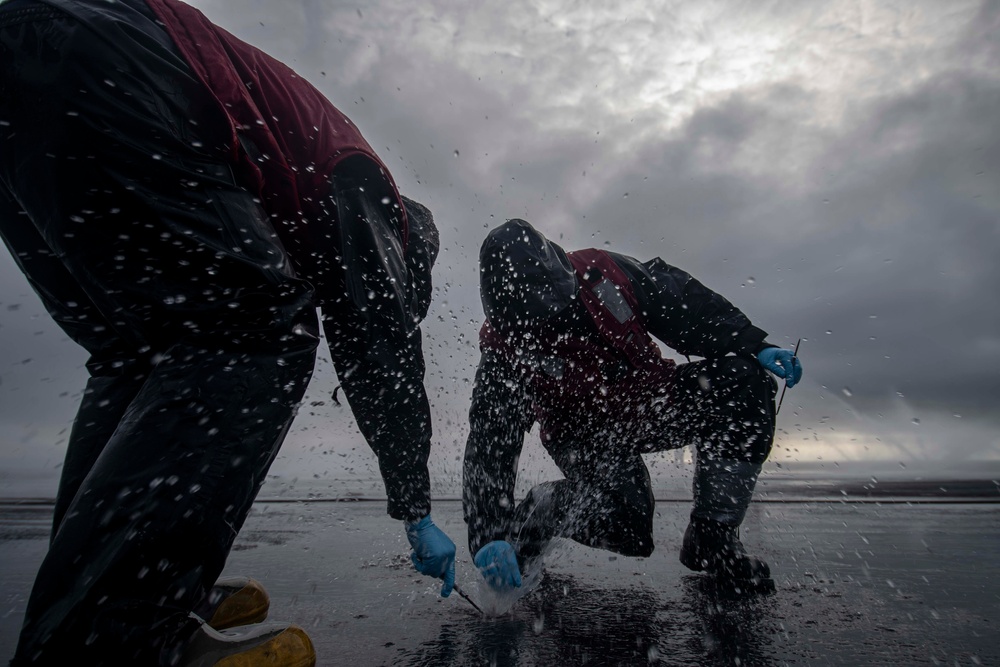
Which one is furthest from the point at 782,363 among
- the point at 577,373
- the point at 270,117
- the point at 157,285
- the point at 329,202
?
the point at 157,285

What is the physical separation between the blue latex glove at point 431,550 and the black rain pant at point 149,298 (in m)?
0.75

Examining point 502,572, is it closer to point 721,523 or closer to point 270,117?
point 721,523

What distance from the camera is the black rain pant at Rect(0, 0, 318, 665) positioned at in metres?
0.70

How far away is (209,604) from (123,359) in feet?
2.07

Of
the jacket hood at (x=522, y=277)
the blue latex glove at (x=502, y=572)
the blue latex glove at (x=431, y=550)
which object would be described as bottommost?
the blue latex glove at (x=502, y=572)

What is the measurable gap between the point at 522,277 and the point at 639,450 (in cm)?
103

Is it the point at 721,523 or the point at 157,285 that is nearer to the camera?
the point at 157,285

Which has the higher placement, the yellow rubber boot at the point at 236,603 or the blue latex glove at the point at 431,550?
the blue latex glove at the point at 431,550

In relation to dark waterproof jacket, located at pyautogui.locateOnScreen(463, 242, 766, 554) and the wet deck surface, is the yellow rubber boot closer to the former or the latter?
the wet deck surface

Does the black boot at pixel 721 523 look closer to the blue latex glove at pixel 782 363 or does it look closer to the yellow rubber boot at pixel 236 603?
the blue latex glove at pixel 782 363

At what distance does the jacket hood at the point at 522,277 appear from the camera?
239 centimetres

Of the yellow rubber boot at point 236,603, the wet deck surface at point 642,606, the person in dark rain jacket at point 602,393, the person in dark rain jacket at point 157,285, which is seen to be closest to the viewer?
the person in dark rain jacket at point 157,285

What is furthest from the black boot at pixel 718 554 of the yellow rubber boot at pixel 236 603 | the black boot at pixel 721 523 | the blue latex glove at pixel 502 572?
the yellow rubber boot at pixel 236 603

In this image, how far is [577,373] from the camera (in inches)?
97.6
